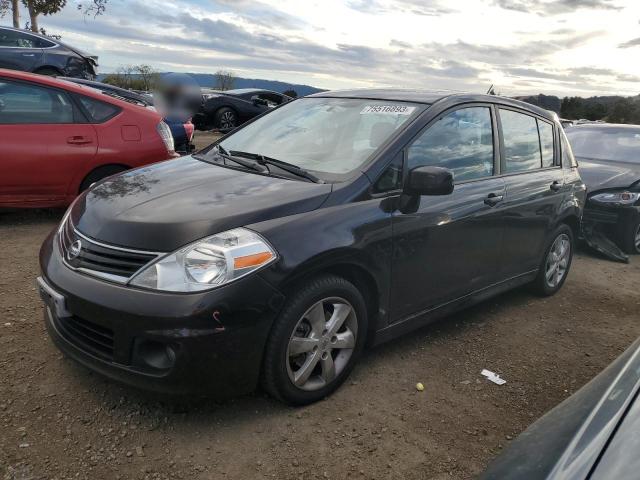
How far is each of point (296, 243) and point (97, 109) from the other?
3.99 meters

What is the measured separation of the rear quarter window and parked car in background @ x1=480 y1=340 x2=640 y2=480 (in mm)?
5275

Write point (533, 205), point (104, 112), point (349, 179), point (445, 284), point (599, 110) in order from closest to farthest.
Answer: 1. point (349, 179)
2. point (445, 284)
3. point (533, 205)
4. point (104, 112)
5. point (599, 110)

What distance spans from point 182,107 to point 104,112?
3307mm

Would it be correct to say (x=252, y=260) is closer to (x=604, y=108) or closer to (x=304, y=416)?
(x=304, y=416)

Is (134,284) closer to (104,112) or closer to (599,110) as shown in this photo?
(104,112)

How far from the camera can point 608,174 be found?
6.84m

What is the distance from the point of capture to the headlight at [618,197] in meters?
6.54

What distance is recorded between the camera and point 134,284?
8.09 feet

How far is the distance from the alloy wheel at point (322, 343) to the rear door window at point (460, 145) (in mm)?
1003

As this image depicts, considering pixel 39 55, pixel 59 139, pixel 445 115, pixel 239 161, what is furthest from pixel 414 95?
pixel 39 55

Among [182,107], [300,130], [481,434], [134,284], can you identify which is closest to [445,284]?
[481,434]

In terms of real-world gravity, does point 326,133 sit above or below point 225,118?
above

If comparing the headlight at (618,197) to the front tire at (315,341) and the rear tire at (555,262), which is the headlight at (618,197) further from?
the front tire at (315,341)

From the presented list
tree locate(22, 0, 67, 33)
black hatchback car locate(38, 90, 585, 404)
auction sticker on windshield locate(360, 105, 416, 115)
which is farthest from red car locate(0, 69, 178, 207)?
tree locate(22, 0, 67, 33)
